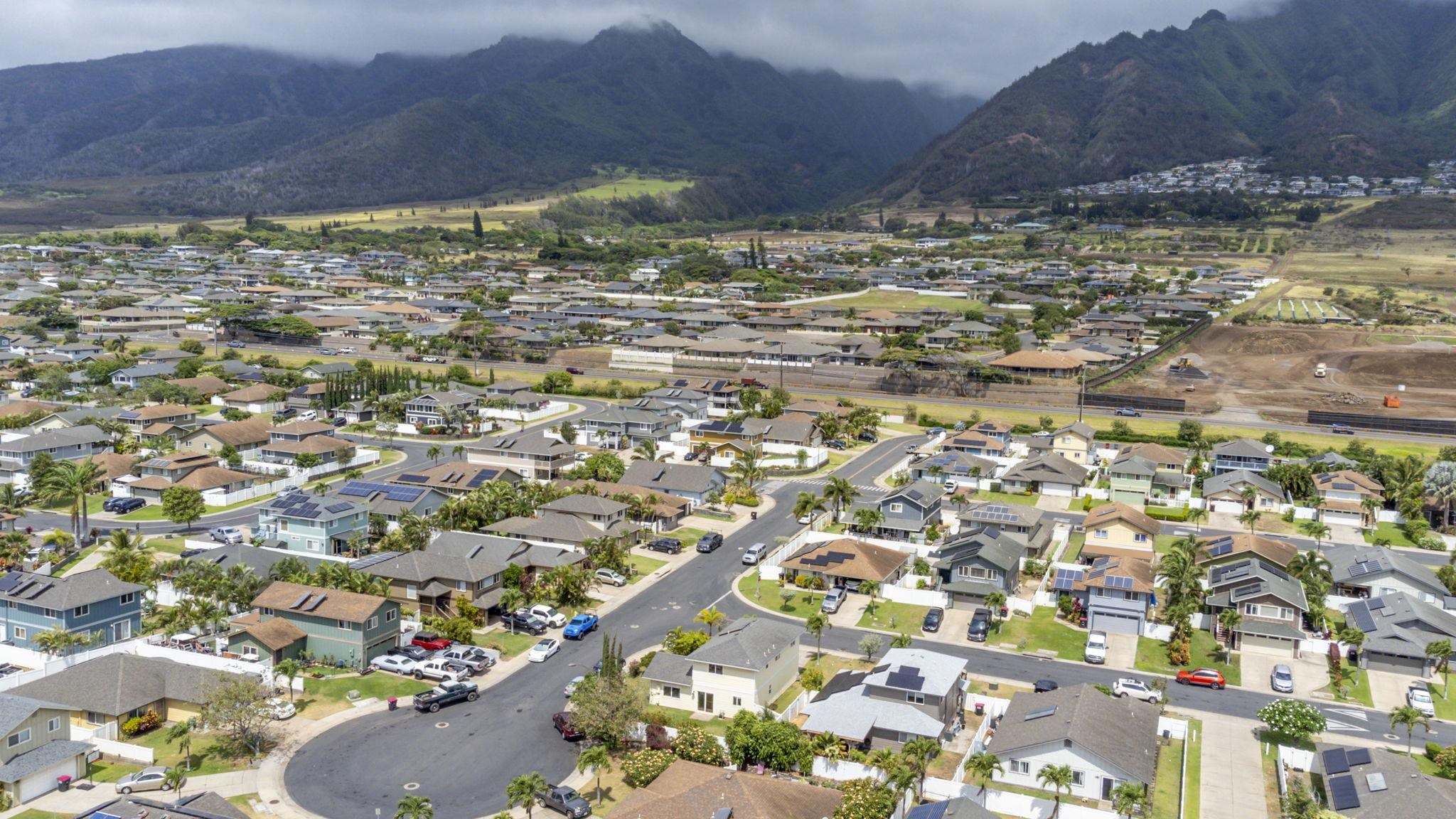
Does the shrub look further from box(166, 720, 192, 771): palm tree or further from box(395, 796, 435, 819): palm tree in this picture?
box(166, 720, 192, 771): palm tree

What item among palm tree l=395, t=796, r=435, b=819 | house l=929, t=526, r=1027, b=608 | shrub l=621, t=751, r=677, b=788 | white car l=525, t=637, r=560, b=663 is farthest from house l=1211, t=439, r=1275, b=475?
palm tree l=395, t=796, r=435, b=819

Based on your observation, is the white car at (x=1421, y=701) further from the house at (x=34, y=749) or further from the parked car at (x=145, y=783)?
the house at (x=34, y=749)

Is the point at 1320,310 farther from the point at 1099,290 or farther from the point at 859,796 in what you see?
the point at 859,796

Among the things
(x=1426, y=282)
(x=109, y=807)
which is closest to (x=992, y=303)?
(x=1426, y=282)

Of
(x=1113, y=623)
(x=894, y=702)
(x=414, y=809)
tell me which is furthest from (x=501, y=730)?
(x=1113, y=623)

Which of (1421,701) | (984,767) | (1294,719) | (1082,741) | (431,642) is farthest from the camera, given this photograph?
(431,642)

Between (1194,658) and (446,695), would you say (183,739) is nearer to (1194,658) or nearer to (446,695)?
(446,695)
